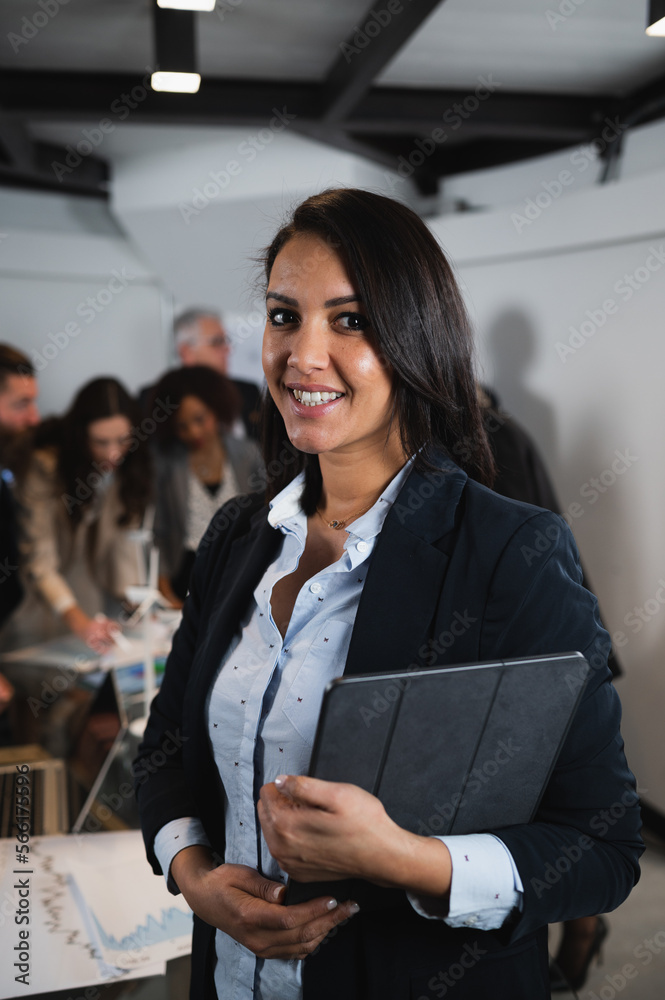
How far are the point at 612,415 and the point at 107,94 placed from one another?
9.20 feet

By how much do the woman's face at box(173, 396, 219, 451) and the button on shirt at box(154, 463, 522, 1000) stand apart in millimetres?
2837

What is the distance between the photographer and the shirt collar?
112 centimetres

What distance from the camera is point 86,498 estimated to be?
4.10 m

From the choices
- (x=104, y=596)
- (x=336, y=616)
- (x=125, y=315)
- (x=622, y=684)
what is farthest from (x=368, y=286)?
(x=125, y=315)

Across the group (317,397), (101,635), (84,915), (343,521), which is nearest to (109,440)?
(101,635)

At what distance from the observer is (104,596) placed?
480 cm

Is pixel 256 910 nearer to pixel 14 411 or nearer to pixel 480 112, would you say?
pixel 14 411

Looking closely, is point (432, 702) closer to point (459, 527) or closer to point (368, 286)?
point (459, 527)

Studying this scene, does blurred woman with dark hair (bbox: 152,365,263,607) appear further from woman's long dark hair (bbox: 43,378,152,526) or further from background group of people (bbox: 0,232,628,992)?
woman's long dark hair (bbox: 43,378,152,526)

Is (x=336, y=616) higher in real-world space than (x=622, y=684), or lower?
higher

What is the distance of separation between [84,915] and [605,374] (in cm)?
316

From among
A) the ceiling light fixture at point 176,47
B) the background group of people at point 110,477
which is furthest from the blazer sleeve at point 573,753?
the background group of people at point 110,477

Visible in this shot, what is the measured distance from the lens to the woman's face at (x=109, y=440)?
13.2 feet

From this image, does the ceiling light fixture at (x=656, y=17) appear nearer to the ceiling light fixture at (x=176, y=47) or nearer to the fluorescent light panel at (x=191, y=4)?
the fluorescent light panel at (x=191, y=4)
